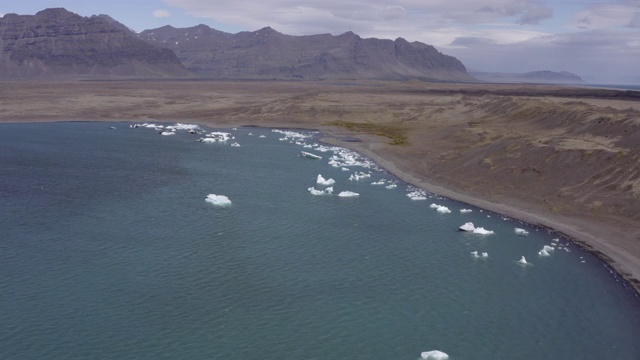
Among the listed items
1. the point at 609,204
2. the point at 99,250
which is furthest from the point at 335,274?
the point at 609,204

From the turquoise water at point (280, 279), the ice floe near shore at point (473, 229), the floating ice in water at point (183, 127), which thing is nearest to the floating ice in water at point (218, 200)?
the turquoise water at point (280, 279)

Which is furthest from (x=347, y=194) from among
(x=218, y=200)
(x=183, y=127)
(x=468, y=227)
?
(x=183, y=127)

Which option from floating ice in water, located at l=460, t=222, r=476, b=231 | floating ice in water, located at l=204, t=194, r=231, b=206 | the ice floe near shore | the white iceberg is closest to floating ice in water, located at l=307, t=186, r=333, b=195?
the white iceberg

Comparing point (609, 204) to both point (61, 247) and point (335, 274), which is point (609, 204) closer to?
point (335, 274)

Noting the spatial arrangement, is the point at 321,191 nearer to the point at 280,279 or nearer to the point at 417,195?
the point at 417,195

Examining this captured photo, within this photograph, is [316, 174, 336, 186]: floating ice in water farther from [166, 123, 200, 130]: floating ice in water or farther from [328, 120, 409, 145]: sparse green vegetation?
[166, 123, 200, 130]: floating ice in water

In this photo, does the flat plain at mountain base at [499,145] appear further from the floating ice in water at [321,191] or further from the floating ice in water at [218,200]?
the floating ice in water at [218,200]
